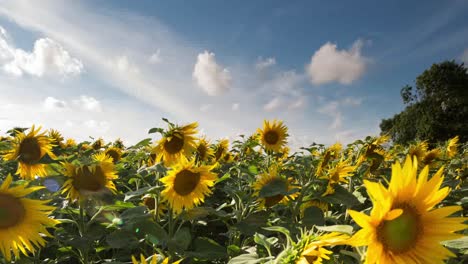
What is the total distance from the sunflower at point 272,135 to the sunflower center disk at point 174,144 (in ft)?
9.60

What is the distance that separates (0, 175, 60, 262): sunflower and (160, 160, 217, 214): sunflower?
906mm

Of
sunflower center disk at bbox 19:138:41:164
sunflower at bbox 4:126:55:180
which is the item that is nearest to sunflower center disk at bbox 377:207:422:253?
sunflower at bbox 4:126:55:180

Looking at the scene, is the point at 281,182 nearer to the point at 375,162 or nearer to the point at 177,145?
the point at 177,145

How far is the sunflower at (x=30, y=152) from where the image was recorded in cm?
371

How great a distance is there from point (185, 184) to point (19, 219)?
1204 mm

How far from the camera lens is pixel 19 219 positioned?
7.42 ft

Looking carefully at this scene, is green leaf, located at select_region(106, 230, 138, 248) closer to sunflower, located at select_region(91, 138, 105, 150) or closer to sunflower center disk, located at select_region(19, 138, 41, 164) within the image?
sunflower center disk, located at select_region(19, 138, 41, 164)

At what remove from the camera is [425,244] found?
150 cm

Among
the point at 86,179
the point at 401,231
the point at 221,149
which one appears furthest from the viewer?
the point at 221,149

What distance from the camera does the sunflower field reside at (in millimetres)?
1408

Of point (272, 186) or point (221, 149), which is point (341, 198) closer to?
point (272, 186)

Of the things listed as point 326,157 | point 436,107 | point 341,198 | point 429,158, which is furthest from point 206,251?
point 436,107

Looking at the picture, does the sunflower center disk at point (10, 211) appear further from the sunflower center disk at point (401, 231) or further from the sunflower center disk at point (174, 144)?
the sunflower center disk at point (401, 231)

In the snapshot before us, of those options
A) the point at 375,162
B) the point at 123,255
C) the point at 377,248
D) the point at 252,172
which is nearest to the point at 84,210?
the point at 123,255
